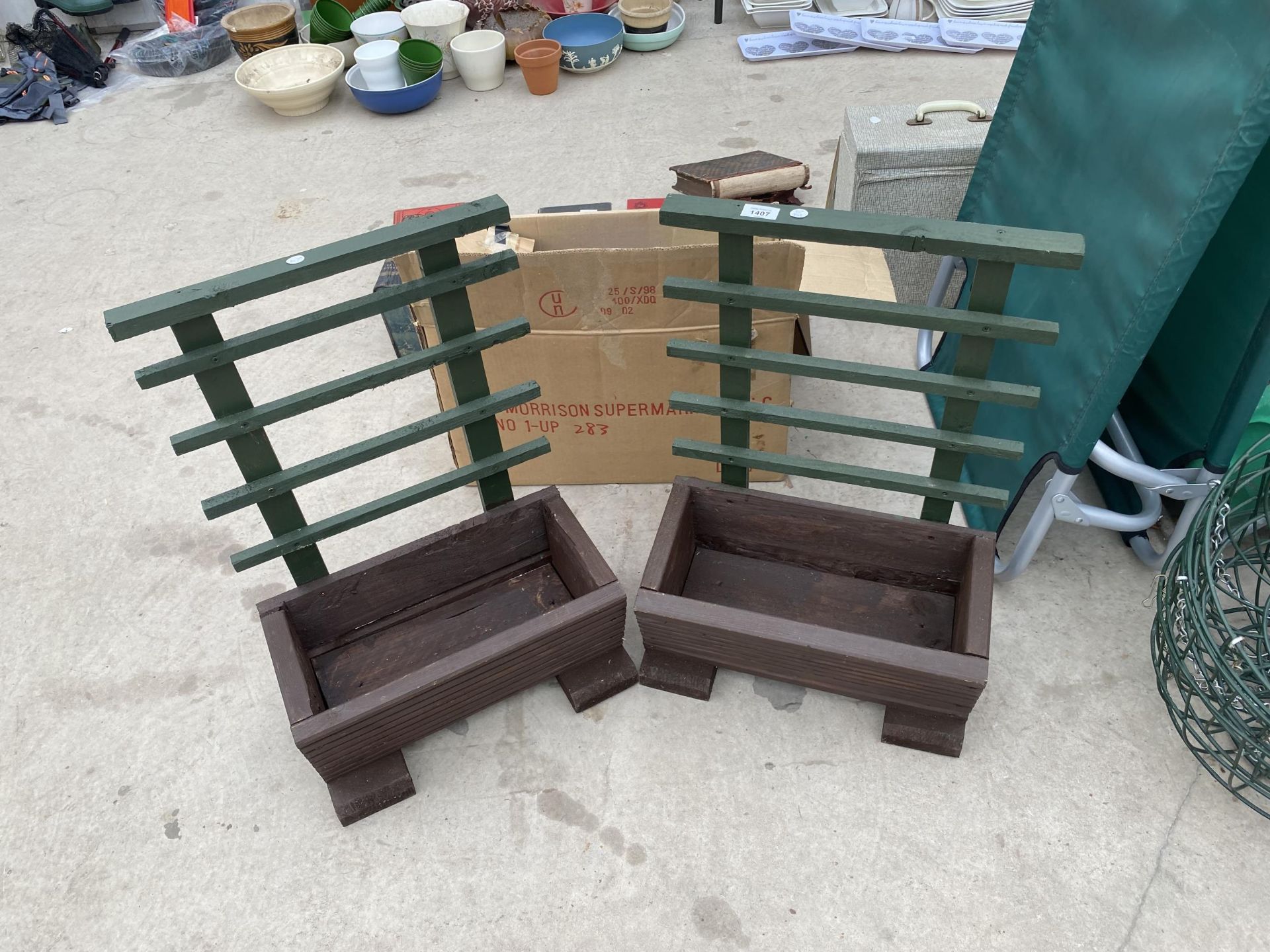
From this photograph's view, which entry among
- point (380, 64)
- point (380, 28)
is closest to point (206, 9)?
point (380, 28)

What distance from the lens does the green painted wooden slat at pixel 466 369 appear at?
1861mm

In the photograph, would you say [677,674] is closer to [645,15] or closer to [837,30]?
[837,30]

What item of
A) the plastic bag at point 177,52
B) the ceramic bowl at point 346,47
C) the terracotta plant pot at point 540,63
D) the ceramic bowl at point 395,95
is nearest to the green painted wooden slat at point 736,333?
the terracotta plant pot at point 540,63

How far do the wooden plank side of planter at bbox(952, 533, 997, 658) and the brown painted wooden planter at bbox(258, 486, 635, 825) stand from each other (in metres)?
0.76

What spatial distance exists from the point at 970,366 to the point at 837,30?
3.84 m

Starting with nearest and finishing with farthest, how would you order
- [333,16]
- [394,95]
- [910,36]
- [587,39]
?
[394,95] < [910,36] < [587,39] < [333,16]

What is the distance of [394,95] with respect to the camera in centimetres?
464

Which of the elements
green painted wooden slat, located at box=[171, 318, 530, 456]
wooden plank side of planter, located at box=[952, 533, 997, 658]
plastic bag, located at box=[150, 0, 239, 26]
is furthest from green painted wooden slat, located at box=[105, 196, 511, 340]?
plastic bag, located at box=[150, 0, 239, 26]

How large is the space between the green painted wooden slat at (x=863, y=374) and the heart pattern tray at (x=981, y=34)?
12.2 ft

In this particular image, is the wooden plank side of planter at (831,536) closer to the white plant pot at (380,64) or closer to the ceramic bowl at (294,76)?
the white plant pot at (380,64)

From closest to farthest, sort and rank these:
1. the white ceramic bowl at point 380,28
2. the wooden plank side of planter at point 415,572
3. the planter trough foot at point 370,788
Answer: the planter trough foot at point 370,788
the wooden plank side of planter at point 415,572
the white ceramic bowl at point 380,28

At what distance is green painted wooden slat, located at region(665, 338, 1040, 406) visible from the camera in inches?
72.4

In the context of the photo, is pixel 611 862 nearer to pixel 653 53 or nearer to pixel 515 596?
pixel 515 596

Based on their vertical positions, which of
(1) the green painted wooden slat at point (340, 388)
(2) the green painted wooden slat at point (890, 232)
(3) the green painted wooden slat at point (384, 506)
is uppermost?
(2) the green painted wooden slat at point (890, 232)
